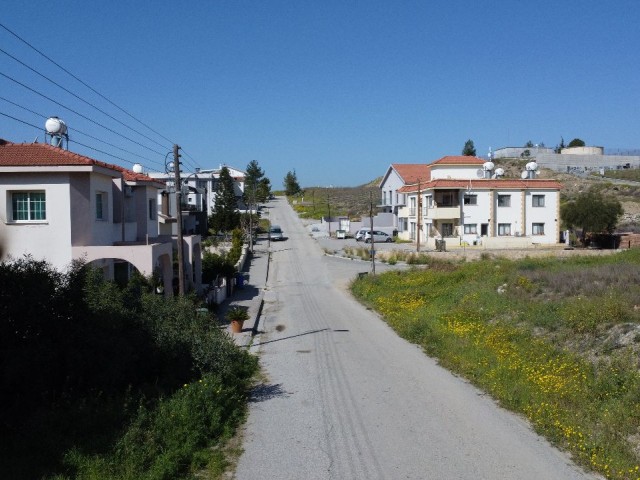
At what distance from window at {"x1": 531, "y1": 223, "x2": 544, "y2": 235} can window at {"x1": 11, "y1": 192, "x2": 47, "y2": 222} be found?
49.0 meters

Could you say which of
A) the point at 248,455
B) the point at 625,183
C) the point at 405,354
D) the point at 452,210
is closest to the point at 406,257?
the point at 452,210

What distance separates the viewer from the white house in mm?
57938

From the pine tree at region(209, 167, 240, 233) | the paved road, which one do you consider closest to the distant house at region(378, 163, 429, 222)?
the pine tree at region(209, 167, 240, 233)

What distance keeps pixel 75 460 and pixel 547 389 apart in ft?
27.1

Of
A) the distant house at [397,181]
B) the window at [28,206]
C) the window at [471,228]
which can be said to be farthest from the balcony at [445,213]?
the window at [28,206]

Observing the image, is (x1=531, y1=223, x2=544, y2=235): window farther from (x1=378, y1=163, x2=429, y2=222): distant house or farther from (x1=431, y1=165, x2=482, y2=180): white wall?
(x1=378, y1=163, x2=429, y2=222): distant house

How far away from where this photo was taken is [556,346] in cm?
1436

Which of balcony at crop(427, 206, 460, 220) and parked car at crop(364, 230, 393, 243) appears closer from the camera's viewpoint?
balcony at crop(427, 206, 460, 220)

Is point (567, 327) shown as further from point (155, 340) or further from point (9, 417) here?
point (9, 417)

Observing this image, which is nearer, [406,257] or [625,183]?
[406,257]

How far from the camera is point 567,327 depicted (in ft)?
49.8

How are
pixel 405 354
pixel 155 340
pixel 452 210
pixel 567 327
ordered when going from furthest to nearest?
pixel 452 210 < pixel 405 354 < pixel 567 327 < pixel 155 340

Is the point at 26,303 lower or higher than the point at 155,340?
higher

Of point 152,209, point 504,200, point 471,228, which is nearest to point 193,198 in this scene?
point 471,228
